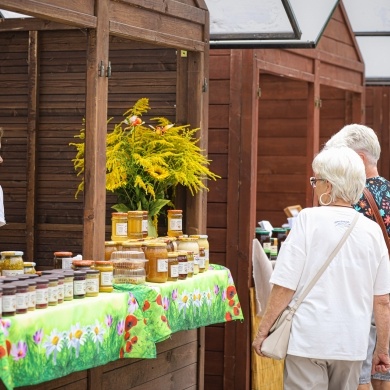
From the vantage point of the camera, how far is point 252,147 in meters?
7.56

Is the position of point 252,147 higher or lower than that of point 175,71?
lower

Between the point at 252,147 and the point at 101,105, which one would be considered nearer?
the point at 101,105

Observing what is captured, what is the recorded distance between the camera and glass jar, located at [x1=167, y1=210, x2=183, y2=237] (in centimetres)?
614

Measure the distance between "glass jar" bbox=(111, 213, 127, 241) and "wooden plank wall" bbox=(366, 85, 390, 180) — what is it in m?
7.12

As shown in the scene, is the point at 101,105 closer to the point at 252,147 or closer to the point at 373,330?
the point at 373,330

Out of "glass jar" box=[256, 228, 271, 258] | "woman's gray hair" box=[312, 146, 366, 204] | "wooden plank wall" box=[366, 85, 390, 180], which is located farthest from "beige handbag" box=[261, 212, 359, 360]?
"wooden plank wall" box=[366, 85, 390, 180]

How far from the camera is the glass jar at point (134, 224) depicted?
5761 millimetres

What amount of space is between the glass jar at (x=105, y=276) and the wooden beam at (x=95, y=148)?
0.28 metres

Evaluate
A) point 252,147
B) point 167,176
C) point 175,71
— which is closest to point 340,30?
point 252,147

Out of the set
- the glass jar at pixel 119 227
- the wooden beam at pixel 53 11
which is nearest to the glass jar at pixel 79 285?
the glass jar at pixel 119 227

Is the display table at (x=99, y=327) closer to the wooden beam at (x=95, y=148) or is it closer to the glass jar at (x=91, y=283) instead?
the glass jar at (x=91, y=283)

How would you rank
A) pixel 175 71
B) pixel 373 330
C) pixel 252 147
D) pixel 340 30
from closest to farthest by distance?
pixel 373 330
pixel 175 71
pixel 252 147
pixel 340 30

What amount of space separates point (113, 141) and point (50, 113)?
3.42 feet

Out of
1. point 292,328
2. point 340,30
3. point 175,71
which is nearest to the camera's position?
point 292,328
